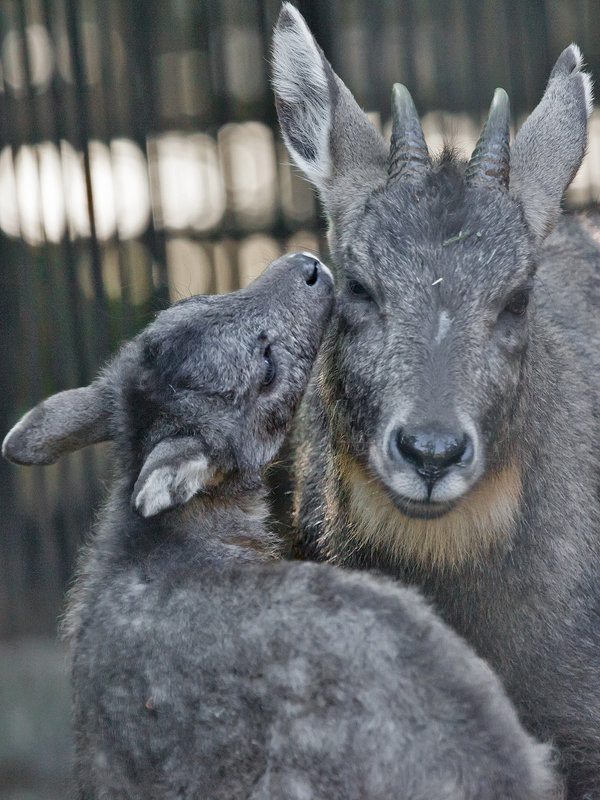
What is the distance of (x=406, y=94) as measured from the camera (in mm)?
Answer: 5223

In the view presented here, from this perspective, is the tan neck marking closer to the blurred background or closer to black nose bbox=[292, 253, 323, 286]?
black nose bbox=[292, 253, 323, 286]

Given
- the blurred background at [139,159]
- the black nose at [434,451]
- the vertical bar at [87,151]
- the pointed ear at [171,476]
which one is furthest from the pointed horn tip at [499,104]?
the vertical bar at [87,151]

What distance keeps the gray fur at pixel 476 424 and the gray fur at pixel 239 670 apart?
1.92 ft

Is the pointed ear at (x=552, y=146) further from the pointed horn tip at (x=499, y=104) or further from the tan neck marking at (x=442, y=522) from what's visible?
A: the tan neck marking at (x=442, y=522)

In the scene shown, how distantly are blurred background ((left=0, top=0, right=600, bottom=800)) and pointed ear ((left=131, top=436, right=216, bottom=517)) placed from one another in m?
3.51

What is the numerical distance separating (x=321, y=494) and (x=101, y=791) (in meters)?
2.04

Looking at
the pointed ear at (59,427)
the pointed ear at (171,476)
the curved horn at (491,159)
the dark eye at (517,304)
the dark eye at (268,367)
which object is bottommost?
the pointed ear at (171,476)

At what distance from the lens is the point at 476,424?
4660 millimetres

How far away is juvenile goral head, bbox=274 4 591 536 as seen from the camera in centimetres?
457

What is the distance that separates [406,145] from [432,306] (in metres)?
0.87

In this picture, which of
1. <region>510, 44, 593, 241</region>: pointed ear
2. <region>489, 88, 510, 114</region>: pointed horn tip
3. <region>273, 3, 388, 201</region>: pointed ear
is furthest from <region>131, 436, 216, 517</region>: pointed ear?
<region>489, 88, 510, 114</region>: pointed horn tip

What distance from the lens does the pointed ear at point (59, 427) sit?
488 centimetres

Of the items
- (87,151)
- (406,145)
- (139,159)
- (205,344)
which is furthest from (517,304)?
A: (87,151)

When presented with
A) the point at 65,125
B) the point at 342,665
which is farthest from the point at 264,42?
the point at 342,665
